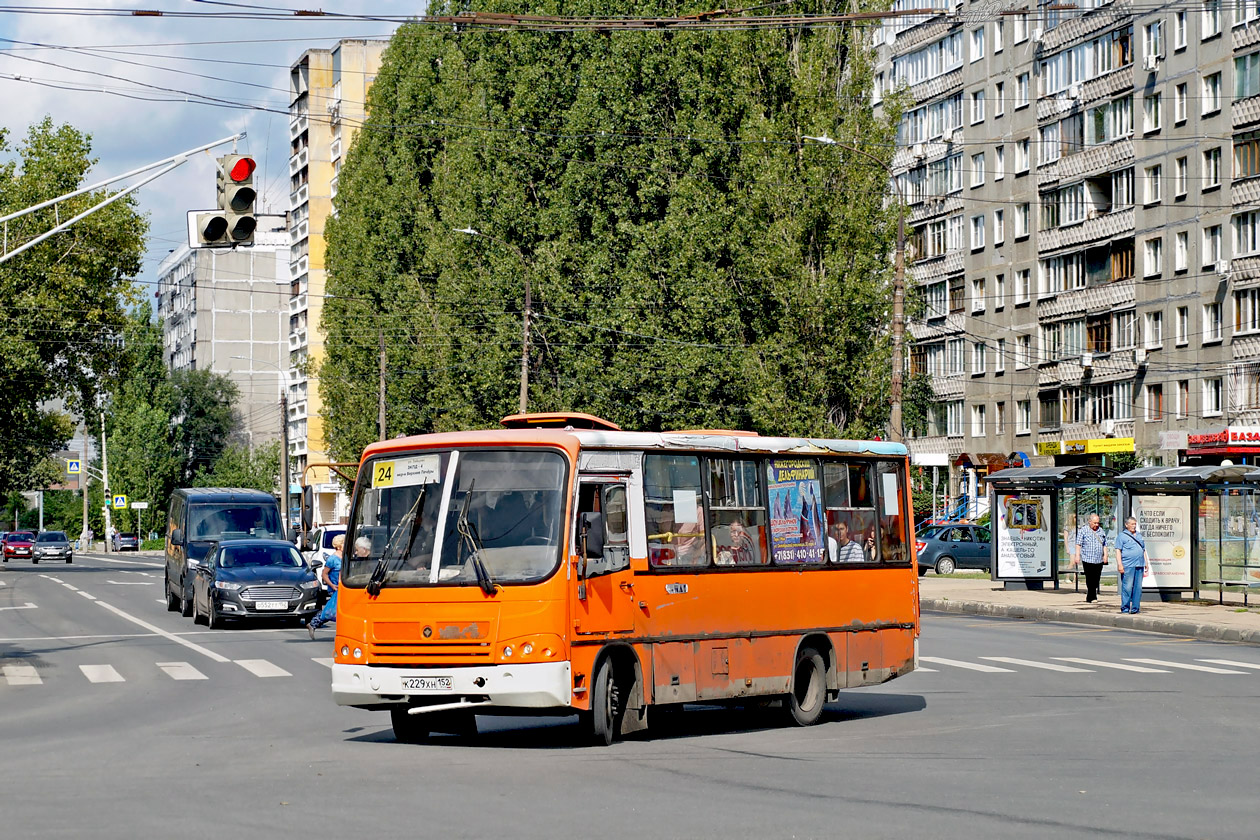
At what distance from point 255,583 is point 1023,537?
16746mm

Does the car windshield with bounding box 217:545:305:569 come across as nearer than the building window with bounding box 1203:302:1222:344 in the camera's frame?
Yes

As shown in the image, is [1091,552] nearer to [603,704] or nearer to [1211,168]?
[603,704]

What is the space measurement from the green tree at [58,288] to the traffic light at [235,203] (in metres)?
45.0

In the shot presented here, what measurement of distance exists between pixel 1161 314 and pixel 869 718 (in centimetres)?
5141

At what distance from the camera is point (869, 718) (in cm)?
1582

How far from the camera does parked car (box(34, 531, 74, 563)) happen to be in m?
83.3

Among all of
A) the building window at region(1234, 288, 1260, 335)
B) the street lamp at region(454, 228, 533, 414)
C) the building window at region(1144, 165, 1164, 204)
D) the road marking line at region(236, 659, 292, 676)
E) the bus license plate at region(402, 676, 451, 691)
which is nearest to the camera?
the bus license plate at region(402, 676, 451, 691)

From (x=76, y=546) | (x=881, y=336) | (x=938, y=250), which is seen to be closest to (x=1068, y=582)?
(x=881, y=336)

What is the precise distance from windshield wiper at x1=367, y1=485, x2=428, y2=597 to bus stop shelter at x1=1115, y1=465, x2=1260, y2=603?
21813 millimetres

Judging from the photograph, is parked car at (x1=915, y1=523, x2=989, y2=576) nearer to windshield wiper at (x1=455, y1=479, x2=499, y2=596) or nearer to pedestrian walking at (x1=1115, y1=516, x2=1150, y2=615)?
pedestrian walking at (x1=1115, y1=516, x2=1150, y2=615)

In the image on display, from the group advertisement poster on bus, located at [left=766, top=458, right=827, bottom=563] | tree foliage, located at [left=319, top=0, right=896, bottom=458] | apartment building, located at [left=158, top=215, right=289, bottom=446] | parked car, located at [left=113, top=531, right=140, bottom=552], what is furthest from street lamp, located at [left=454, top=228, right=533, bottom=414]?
apartment building, located at [left=158, top=215, right=289, bottom=446]

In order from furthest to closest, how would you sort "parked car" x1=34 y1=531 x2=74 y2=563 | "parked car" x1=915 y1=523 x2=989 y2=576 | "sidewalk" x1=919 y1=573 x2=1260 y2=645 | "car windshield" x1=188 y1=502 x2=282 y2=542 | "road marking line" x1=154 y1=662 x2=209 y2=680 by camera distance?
"parked car" x1=34 y1=531 x2=74 y2=563 → "parked car" x1=915 y1=523 x2=989 y2=576 → "car windshield" x1=188 y1=502 x2=282 y2=542 → "sidewalk" x1=919 y1=573 x2=1260 y2=645 → "road marking line" x1=154 y1=662 x2=209 y2=680

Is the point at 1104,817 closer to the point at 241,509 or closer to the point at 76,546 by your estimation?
the point at 241,509

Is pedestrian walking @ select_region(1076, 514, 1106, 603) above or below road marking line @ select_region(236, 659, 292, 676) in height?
above
